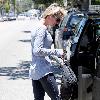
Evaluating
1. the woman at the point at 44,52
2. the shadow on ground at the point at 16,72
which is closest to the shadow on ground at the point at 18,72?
the shadow on ground at the point at 16,72

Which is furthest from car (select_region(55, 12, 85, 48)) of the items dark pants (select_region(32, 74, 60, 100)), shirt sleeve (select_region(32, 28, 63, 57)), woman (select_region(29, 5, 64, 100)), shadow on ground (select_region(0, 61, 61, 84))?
shirt sleeve (select_region(32, 28, 63, 57))

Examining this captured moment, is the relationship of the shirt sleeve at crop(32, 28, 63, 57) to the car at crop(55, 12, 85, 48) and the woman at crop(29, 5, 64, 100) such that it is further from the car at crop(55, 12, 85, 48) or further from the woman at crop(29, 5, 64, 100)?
the car at crop(55, 12, 85, 48)

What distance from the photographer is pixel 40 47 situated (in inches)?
208

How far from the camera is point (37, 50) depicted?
528 centimetres

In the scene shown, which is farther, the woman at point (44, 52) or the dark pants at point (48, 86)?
the dark pants at point (48, 86)

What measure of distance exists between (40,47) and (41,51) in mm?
58

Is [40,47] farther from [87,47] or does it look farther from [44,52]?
[87,47]

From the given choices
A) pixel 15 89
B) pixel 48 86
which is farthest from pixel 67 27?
pixel 48 86

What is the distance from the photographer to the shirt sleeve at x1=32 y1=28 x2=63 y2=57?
5.26 metres

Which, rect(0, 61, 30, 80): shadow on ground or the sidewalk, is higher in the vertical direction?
the sidewalk

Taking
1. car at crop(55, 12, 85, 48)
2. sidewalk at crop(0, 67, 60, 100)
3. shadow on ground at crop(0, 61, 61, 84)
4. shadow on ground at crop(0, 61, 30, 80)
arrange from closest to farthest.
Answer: sidewalk at crop(0, 67, 60, 100) → shadow on ground at crop(0, 61, 61, 84) → shadow on ground at crop(0, 61, 30, 80) → car at crop(55, 12, 85, 48)

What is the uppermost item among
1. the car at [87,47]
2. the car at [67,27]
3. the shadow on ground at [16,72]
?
the car at [87,47]

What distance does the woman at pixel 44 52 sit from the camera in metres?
5.26

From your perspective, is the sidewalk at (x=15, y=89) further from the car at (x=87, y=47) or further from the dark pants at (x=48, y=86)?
the dark pants at (x=48, y=86)
